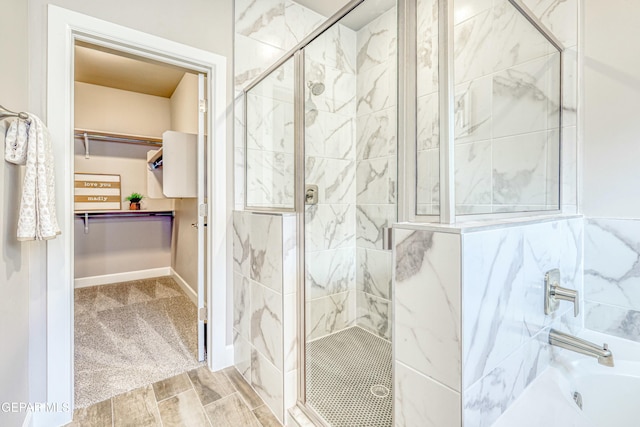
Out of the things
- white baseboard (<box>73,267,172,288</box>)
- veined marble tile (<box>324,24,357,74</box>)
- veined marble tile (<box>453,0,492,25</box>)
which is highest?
veined marble tile (<box>324,24,357,74</box>)

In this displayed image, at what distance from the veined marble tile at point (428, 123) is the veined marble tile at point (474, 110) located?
70mm

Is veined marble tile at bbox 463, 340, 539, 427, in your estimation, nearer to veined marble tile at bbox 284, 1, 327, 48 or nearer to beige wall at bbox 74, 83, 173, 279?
veined marble tile at bbox 284, 1, 327, 48

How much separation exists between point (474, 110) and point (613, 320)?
48.5 inches

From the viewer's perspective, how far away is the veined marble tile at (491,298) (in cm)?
74

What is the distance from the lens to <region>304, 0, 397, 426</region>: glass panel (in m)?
1.49

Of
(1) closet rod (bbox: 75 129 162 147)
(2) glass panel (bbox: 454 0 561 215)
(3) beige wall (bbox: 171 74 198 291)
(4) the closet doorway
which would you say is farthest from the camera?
(1) closet rod (bbox: 75 129 162 147)

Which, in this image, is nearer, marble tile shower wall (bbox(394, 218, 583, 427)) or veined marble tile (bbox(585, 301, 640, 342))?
marble tile shower wall (bbox(394, 218, 583, 427))

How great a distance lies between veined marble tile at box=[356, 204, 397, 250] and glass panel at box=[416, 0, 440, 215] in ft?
2.38

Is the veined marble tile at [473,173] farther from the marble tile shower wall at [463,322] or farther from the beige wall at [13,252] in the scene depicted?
the beige wall at [13,252]

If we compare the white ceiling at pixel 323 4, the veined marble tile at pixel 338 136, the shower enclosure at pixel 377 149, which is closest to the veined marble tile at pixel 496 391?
the shower enclosure at pixel 377 149

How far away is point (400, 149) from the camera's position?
98cm

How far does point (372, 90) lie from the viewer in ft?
→ 5.97

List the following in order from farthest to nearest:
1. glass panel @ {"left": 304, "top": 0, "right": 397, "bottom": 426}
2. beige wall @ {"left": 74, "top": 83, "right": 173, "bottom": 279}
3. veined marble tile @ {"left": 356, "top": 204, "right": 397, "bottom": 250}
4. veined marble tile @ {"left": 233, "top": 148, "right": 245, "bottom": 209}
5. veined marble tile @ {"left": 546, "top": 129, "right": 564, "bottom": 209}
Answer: beige wall @ {"left": 74, "top": 83, "right": 173, "bottom": 279}, veined marble tile @ {"left": 233, "top": 148, "right": 245, "bottom": 209}, veined marble tile @ {"left": 356, "top": 204, "right": 397, "bottom": 250}, glass panel @ {"left": 304, "top": 0, "right": 397, "bottom": 426}, veined marble tile @ {"left": 546, "top": 129, "right": 564, "bottom": 209}

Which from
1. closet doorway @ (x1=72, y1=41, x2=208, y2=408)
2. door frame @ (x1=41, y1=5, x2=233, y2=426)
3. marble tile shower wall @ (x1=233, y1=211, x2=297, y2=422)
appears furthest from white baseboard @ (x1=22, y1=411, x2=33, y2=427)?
marble tile shower wall @ (x1=233, y1=211, x2=297, y2=422)
